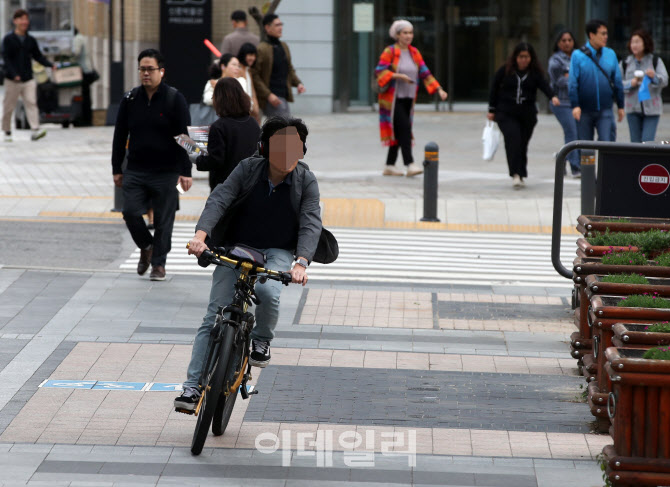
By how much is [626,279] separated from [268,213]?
1921 millimetres

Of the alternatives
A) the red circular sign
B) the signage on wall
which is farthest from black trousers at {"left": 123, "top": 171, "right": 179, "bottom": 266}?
the signage on wall

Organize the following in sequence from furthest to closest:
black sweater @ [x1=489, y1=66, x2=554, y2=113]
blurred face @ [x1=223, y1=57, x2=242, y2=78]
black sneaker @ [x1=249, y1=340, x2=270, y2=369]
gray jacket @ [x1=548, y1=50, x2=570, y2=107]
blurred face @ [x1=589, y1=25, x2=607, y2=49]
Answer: gray jacket @ [x1=548, y1=50, x2=570, y2=107] → black sweater @ [x1=489, y1=66, x2=554, y2=113] → blurred face @ [x1=589, y1=25, x2=607, y2=49] → blurred face @ [x1=223, y1=57, x2=242, y2=78] → black sneaker @ [x1=249, y1=340, x2=270, y2=369]

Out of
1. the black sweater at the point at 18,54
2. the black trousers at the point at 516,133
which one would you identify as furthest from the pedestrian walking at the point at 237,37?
the black trousers at the point at 516,133

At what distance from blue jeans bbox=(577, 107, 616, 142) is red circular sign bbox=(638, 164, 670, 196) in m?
6.10

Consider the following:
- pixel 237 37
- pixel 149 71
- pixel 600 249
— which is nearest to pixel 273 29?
pixel 237 37

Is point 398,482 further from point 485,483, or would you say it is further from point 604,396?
point 604,396

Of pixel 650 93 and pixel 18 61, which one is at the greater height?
pixel 18 61

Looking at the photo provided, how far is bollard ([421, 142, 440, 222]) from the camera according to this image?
12.9 metres

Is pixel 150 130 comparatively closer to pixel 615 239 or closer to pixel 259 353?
pixel 259 353

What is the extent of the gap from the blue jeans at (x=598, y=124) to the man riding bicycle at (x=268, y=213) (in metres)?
8.95

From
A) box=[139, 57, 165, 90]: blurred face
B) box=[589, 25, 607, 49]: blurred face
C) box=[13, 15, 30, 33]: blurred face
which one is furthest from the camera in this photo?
box=[13, 15, 30, 33]: blurred face

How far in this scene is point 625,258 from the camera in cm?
691

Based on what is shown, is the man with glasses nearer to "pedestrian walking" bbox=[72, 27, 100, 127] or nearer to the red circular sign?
the red circular sign

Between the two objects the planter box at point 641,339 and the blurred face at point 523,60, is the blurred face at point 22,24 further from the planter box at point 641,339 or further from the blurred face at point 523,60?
the planter box at point 641,339
